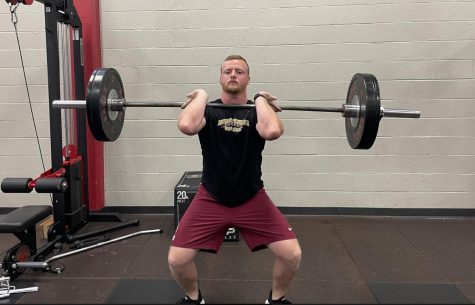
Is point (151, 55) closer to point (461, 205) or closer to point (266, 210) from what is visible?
point (266, 210)

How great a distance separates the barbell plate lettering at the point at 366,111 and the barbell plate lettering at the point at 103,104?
55.4 inches

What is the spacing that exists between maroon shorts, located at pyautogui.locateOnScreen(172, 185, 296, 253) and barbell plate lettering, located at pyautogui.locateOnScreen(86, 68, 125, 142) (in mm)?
708

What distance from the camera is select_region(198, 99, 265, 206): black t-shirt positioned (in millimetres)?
2006

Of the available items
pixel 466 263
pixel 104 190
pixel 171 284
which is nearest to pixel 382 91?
pixel 466 263

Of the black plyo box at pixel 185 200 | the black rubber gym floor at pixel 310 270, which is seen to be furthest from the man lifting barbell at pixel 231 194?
the black plyo box at pixel 185 200

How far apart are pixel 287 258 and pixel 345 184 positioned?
1991 mm

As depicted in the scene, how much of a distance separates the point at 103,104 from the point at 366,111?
56.3 inches

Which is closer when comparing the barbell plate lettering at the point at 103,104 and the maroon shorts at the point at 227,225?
the maroon shorts at the point at 227,225

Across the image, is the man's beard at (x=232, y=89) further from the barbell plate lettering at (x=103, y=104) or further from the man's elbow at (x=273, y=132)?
the barbell plate lettering at (x=103, y=104)

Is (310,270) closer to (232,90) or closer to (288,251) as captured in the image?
(288,251)

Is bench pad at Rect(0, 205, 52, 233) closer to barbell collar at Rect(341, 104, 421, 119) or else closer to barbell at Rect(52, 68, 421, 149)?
barbell at Rect(52, 68, 421, 149)

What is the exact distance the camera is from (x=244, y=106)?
205cm

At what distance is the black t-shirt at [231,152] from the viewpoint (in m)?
2.01

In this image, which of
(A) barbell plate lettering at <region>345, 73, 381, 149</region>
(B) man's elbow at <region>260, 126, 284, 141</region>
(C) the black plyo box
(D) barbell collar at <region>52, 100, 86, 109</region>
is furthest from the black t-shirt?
(C) the black plyo box
